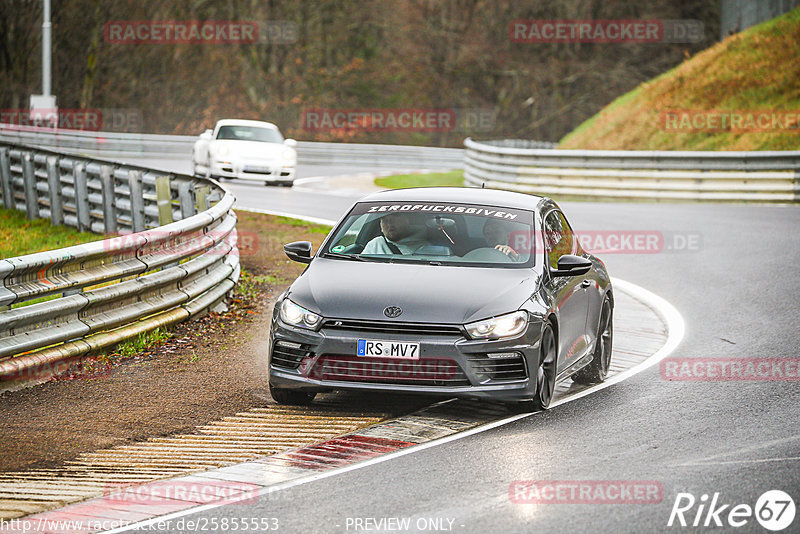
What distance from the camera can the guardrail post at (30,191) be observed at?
68.4 feet

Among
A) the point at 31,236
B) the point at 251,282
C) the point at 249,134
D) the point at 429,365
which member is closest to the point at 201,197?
the point at 251,282

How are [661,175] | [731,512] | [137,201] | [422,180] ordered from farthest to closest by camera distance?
[422,180]
[661,175]
[137,201]
[731,512]

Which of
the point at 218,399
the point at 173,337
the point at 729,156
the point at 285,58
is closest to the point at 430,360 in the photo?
the point at 218,399

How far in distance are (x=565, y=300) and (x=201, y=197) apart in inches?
296

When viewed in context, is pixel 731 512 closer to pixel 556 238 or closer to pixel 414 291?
pixel 414 291

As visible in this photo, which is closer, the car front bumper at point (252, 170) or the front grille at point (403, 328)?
the front grille at point (403, 328)

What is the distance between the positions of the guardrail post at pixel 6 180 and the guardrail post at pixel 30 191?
113 centimetres

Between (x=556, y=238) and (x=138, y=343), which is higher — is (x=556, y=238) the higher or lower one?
the higher one

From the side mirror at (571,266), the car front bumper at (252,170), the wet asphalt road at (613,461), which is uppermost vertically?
the side mirror at (571,266)

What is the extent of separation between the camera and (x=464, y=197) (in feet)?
31.8

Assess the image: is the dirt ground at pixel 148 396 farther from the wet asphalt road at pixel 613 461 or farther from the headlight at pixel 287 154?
the headlight at pixel 287 154

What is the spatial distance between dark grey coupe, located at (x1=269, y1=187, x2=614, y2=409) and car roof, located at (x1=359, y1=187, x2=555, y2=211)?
0.02 meters

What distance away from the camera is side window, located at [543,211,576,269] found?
9391 millimetres

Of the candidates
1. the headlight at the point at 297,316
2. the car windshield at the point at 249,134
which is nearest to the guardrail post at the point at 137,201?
the headlight at the point at 297,316
